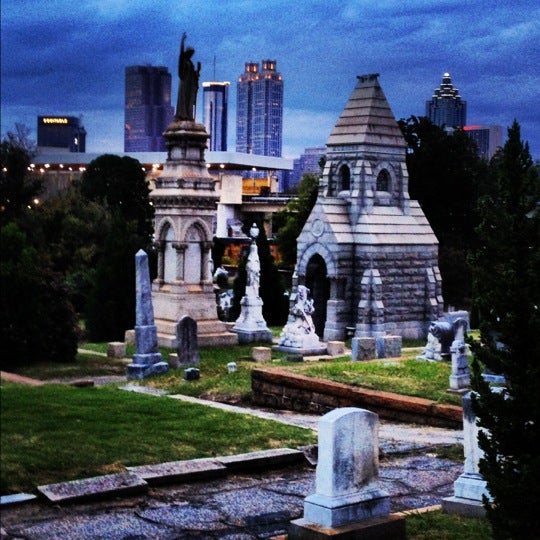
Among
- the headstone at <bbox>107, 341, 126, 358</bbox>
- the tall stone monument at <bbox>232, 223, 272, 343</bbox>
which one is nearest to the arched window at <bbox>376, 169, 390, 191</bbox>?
the tall stone monument at <bbox>232, 223, 272, 343</bbox>

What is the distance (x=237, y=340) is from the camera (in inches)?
1174

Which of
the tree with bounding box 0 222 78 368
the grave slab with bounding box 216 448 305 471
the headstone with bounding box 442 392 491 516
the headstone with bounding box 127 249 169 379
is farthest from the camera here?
the headstone with bounding box 127 249 169 379

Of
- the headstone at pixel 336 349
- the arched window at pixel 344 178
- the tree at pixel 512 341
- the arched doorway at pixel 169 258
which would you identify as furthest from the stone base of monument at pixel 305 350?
the tree at pixel 512 341

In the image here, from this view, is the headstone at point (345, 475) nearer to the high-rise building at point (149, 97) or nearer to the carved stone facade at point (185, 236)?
the carved stone facade at point (185, 236)

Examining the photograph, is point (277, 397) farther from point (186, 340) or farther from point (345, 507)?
point (345, 507)

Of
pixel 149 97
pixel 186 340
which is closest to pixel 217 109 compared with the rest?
pixel 149 97

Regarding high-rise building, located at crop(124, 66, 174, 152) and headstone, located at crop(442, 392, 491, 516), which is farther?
high-rise building, located at crop(124, 66, 174, 152)

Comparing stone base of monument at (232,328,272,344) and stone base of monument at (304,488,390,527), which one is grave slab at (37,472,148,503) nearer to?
stone base of monument at (304,488,390,527)

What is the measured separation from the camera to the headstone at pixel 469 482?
31.9 feet

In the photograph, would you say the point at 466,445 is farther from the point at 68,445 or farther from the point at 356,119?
the point at 356,119

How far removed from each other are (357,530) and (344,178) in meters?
26.9

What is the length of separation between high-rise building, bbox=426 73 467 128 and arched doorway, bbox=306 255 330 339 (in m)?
7.39

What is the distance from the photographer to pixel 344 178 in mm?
34656

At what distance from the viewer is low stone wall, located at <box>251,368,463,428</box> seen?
15.1 meters
